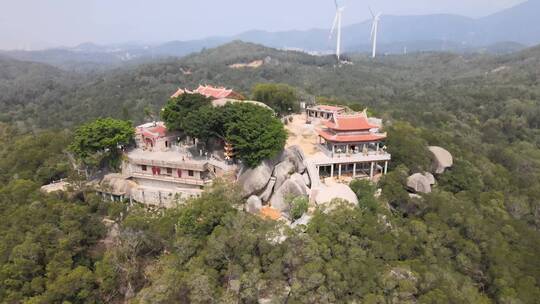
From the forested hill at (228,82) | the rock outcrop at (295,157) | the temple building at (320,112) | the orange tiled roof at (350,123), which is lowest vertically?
the forested hill at (228,82)

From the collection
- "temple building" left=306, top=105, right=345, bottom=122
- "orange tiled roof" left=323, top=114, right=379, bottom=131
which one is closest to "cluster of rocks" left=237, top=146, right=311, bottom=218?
"orange tiled roof" left=323, top=114, right=379, bottom=131

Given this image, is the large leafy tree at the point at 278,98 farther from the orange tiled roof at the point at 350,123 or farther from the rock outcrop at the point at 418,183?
the rock outcrop at the point at 418,183

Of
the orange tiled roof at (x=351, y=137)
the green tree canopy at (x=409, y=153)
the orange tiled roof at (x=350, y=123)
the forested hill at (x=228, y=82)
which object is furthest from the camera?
the forested hill at (x=228, y=82)

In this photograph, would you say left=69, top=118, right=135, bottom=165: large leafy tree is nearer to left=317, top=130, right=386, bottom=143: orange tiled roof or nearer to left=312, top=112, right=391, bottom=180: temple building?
left=312, top=112, right=391, bottom=180: temple building

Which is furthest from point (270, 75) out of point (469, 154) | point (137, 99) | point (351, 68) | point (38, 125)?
point (469, 154)

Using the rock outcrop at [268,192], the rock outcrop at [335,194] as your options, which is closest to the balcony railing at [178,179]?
the rock outcrop at [268,192]

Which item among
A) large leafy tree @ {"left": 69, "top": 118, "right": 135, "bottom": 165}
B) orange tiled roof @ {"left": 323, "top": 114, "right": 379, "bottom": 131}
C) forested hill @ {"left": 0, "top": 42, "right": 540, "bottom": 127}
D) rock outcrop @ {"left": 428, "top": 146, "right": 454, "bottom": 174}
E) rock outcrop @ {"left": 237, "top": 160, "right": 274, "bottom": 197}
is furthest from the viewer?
forested hill @ {"left": 0, "top": 42, "right": 540, "bottom": 127}
